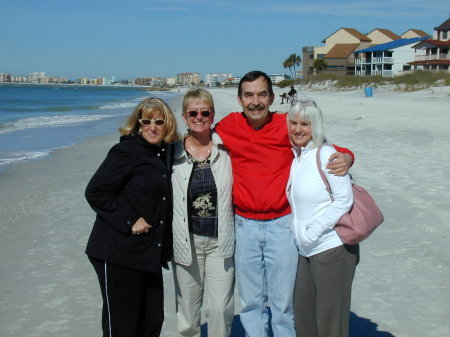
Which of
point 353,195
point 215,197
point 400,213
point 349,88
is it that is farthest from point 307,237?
point 349,88

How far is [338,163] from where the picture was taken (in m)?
2.85

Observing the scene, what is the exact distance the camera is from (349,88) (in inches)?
1762

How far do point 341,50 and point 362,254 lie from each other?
3496 inches

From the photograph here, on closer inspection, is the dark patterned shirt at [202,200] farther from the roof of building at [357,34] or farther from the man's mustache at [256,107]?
the roof of building at [357,34]

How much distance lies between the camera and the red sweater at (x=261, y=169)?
3.20m

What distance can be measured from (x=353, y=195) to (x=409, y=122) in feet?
44.0

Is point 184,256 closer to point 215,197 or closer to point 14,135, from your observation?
point 215,197

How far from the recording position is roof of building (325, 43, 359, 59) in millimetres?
87700

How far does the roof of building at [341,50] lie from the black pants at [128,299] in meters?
88.1

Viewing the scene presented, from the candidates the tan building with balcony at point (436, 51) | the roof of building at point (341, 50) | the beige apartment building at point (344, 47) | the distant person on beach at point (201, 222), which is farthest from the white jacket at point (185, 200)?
the roof of building at point (341, 50)

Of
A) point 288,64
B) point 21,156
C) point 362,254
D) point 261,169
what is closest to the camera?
point 261,169

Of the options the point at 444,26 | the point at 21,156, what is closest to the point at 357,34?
the point at 444,26

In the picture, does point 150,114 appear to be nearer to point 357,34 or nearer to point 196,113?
point 196,113

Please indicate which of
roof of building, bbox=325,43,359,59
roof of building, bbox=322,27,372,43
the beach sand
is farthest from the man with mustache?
roof of building, bbox=322,27,372,43
